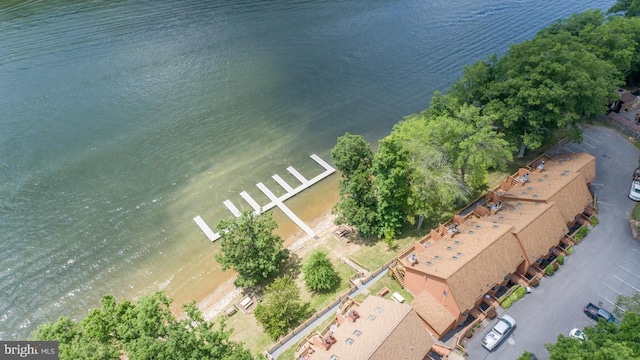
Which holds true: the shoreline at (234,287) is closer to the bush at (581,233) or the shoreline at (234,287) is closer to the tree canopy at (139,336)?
the tree canopy at (139,336)

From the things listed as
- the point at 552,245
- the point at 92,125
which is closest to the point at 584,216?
the point at 552,245

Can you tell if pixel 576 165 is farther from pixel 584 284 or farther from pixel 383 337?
pixel 383 337

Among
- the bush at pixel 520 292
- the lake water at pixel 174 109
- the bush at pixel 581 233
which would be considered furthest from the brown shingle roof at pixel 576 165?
→ the lake water at pixel 174 109

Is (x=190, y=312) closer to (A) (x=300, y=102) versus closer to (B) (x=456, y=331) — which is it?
(B) (x=456, y=331)

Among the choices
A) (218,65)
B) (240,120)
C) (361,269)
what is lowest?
(361,269)

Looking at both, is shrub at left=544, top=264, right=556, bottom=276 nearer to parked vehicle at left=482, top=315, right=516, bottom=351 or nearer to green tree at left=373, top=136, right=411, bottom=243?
parked vehicle at left=482, top=315, right=516, bottom=351

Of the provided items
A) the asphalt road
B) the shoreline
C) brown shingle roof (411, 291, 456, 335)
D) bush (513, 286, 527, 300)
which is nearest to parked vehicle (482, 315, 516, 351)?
the asphalt road

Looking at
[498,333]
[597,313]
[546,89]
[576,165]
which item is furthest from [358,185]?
[576,165]
